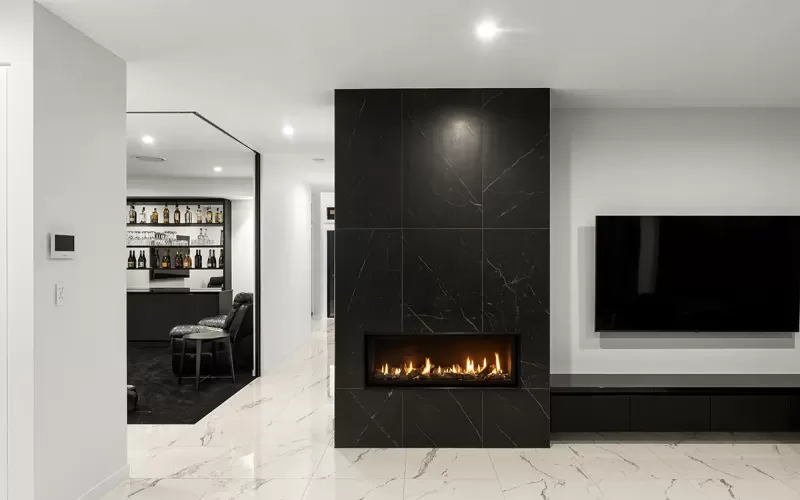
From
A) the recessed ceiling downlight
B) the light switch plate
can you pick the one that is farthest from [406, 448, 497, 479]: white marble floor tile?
the recessed ceiling downlight

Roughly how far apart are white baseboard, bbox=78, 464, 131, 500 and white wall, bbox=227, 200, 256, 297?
549 centimetres

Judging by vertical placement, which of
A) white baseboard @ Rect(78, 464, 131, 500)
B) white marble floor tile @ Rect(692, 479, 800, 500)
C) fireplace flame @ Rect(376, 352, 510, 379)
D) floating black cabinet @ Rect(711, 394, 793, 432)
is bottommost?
white marble floor tile @ Rect(692, 479, 800, 500)

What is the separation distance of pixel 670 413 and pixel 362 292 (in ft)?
7.73

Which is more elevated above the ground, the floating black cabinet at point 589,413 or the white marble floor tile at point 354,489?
the floating black cabinet at point 589,413

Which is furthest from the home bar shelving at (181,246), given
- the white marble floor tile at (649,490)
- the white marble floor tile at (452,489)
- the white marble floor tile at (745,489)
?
the white marble floor tile at (745,489)

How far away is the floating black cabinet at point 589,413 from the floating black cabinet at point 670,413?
0.29ft

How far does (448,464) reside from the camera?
360 cm

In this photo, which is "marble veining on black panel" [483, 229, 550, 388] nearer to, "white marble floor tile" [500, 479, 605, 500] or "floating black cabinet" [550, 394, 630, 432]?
"floating black cabinet" [550, 394, 630, 432]

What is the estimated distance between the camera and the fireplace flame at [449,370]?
156 inches

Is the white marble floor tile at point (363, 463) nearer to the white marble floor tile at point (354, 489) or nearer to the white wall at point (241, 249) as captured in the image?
the white marble floor tile at point (354, 489)

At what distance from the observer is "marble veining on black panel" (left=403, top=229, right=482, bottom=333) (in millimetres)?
3877

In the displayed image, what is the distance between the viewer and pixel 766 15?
2.72 meters

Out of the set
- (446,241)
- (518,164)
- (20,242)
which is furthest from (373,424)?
(20,242)

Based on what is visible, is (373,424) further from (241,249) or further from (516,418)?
(241,249)
